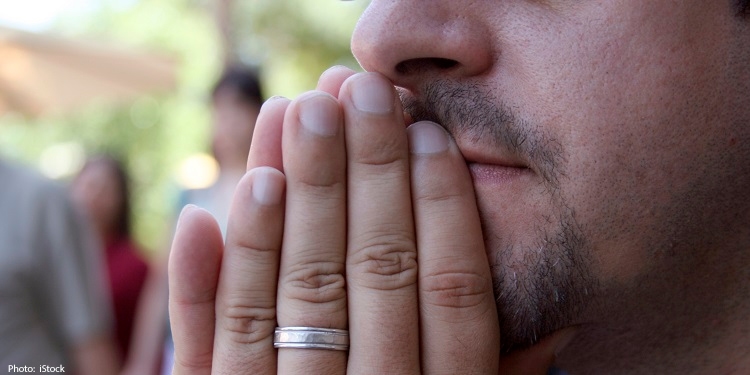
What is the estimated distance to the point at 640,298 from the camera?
1558 millimetres

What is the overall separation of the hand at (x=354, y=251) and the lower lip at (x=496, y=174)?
0.03 metres

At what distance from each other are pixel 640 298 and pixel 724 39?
54 cm

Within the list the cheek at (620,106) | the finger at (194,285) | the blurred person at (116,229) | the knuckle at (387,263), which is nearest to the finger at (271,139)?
the finger at (194,285)

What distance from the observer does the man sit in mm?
1432

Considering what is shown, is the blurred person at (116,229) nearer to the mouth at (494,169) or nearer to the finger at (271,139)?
the finger at (271,139)

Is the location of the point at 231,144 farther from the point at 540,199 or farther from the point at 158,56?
the point at 158,56

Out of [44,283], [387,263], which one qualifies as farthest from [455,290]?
[44,283]

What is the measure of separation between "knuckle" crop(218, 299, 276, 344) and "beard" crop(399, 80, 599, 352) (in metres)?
0.46

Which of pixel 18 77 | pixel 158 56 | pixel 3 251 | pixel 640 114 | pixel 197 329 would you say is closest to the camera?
pixel 640 114

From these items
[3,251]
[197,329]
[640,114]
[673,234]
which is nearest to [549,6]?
[640,114]

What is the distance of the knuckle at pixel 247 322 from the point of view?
1.49m

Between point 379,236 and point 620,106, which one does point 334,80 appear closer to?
point 379,236

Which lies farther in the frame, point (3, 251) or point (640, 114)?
point (3, 251)

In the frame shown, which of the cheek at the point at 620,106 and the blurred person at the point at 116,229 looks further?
the blurred person at the point at 116,229
